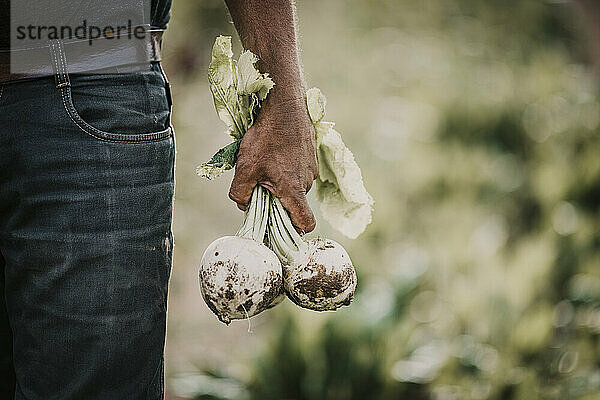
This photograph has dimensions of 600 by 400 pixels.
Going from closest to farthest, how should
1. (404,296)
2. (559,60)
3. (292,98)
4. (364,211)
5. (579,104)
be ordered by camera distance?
(292,98)
(364,211)
(404,296)
(579,104)
(559,60)

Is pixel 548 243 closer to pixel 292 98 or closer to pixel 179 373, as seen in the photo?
pixel 179 373

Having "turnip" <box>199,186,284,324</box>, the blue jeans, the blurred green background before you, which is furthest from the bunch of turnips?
the blurred green background

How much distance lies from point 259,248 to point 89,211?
29 centimetres

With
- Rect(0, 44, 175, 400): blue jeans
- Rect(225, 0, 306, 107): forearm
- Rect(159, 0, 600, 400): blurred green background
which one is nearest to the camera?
Rect(0, 44, 175, 400): blue jeans

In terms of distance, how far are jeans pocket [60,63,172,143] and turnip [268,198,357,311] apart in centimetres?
25

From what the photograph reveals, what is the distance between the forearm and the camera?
120 cm

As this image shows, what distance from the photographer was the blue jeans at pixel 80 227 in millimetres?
1100

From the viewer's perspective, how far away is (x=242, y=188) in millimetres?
1257

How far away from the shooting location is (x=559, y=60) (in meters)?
5.50

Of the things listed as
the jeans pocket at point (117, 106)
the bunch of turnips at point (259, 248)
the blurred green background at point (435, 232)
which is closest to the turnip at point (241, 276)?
the bunch of turnips at point (259, 248)

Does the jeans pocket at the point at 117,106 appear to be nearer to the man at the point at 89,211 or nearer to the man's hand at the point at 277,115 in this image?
the man at the point at 89,211

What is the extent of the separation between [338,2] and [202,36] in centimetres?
266

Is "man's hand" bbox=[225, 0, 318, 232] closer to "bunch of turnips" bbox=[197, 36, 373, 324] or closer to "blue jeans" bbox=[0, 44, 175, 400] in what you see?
"bunch of turnips" bbox=[197, 36, 373, 324]

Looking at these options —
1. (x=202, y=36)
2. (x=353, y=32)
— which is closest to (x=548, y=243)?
(x=202, y=36)
